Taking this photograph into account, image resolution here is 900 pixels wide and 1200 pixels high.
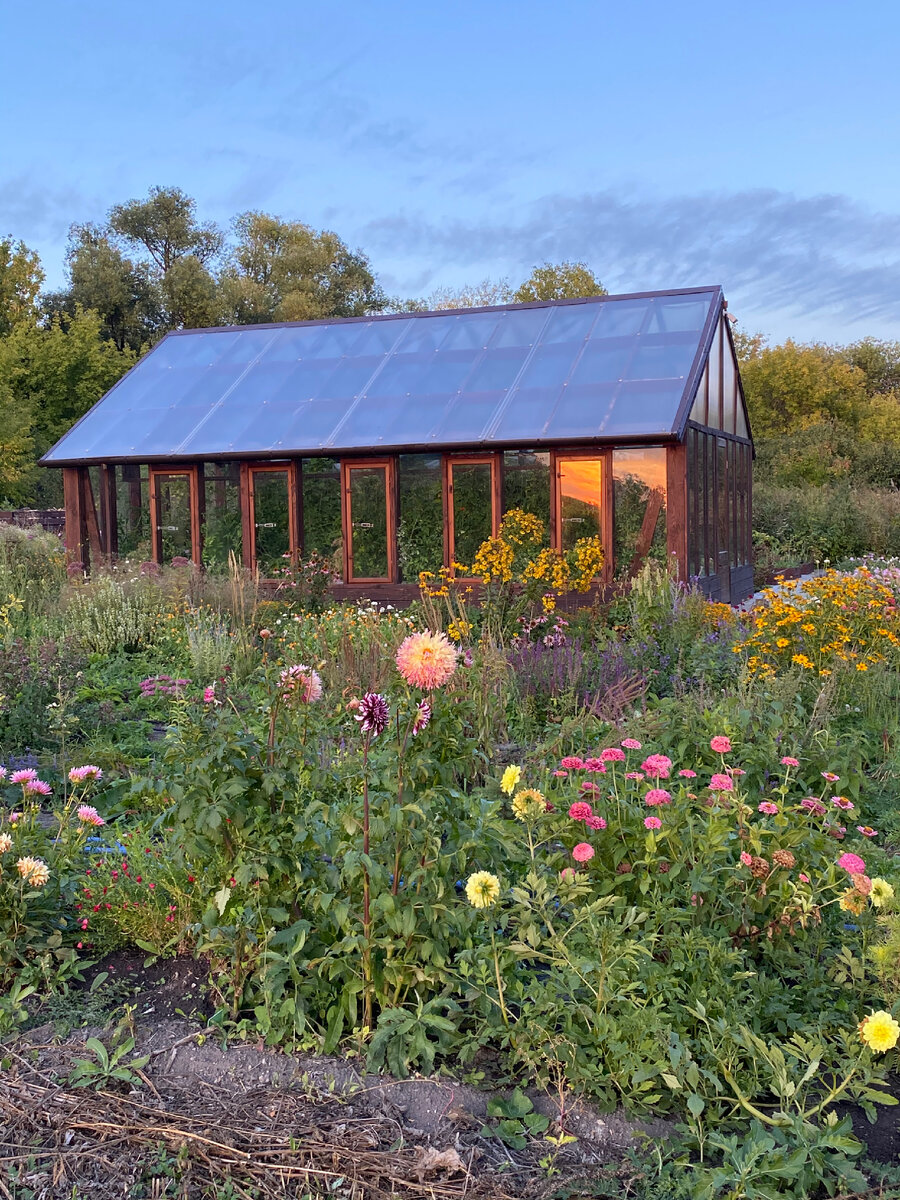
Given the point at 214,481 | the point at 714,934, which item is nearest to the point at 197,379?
the point at 214,481

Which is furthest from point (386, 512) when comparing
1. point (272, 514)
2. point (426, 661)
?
point (426, 661)

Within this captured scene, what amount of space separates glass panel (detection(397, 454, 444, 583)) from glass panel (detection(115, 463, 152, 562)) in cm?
385

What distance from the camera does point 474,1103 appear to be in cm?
246

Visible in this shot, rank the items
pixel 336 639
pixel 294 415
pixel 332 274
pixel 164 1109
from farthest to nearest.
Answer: pixel 332 274
pixel 294 415
pixel 336 639
pixel 164 1109

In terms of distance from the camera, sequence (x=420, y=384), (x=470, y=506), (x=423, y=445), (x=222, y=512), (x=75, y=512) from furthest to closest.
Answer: (x=75, y=512)
(x=222, y=512)
(x=420, y=384)
(x=470, y=506)
(x=423, y=445)

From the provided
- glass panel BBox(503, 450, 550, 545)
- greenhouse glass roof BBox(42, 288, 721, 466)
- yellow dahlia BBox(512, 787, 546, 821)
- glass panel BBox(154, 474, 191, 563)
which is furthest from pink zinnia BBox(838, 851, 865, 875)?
glass panel BBox(154, 474, 191, 563)

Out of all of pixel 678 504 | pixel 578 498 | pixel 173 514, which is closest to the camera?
pixel 678 504

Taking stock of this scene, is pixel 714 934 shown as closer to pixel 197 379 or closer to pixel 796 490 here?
pixel 197 379

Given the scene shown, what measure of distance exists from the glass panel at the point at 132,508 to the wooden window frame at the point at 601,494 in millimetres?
5861

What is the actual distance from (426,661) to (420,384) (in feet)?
38.7

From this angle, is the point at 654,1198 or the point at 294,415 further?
the point at 294,415

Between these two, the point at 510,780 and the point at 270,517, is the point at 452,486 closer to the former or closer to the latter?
→ the point at 270,517

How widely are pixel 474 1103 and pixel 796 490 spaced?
72.1 ft

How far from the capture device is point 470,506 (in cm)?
1320
